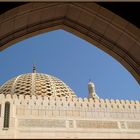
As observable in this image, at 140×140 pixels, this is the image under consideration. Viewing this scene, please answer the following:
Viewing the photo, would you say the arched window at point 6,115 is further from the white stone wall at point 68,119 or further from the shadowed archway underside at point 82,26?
the shadowed archway underside at point 82,26

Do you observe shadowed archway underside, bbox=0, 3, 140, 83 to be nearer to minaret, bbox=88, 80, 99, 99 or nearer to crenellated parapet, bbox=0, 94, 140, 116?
crenellated parapet, bbox=0, 94, 140, 116

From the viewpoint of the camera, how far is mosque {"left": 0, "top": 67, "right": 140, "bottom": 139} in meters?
23.1

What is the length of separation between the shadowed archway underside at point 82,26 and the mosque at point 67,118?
19.8 m

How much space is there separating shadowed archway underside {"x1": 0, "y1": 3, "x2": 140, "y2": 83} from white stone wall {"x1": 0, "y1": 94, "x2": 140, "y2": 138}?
19.8 meters

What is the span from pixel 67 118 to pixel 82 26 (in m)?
20.2

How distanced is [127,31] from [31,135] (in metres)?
20.3

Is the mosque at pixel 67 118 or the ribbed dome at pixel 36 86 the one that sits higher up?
the ribbed dome at pixel 36 86

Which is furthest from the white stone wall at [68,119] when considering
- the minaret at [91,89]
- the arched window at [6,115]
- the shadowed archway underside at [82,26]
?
A: the shadowed archway underside at [82,26]

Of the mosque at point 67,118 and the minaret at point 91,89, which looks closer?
the mosque at point 67,118

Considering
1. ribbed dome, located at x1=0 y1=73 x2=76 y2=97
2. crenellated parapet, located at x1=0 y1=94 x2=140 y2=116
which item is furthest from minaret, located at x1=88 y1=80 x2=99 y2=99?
crenellated parapet, located at x1=0 y1=94 x2=140 y2=116

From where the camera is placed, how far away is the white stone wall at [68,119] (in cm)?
2305

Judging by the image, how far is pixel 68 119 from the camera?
76.9 ft

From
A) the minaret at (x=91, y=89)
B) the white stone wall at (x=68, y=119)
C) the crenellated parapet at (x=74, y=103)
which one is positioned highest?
the minaret at (x=91, y=89)

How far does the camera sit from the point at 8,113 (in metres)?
23.9
